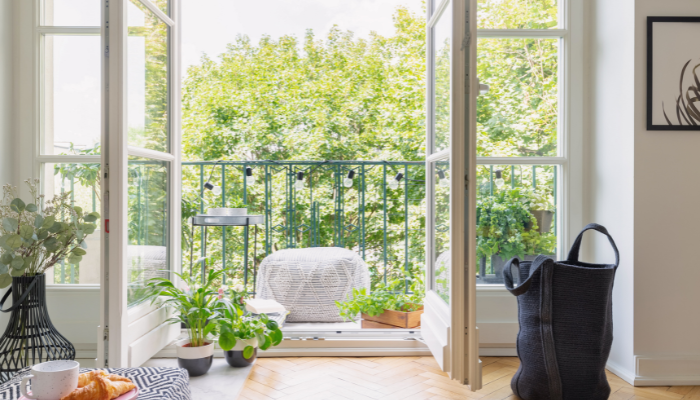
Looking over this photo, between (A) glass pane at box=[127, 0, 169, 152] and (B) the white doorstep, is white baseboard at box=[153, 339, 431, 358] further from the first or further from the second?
(A) glass pane at box=[127, 0, 169, 152]

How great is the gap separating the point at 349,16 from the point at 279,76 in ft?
3.95

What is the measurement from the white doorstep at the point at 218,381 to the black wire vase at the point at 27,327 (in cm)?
51

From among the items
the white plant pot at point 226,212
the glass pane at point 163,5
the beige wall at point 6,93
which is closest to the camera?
the glass pane at point 163,5

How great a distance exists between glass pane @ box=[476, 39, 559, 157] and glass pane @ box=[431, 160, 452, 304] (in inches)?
25.7

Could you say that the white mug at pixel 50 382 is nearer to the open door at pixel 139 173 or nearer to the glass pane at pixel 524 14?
the open door at pixel 139 173

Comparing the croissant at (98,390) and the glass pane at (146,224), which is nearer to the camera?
the croissant at (98,390)

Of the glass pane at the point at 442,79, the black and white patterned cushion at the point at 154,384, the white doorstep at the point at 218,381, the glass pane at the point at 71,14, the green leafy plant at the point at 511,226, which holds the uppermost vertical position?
the glass pane at the point at 71,14

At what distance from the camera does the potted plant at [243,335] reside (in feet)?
7.06

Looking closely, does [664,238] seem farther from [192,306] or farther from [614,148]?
[192,306]

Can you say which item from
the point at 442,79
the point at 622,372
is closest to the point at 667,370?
the point at 622,372

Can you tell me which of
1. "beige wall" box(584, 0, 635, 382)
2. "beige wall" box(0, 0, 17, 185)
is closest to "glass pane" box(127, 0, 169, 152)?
"beige wall" box(0, 0, 17, 185)

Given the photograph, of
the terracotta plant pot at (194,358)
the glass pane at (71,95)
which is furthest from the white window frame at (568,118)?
the glass pane at (71,95)

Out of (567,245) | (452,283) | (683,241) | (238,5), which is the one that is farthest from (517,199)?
(238,5)

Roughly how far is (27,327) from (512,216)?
2.24m
